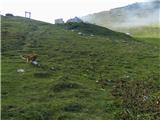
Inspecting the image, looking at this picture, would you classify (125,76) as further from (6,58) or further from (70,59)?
(6,58)

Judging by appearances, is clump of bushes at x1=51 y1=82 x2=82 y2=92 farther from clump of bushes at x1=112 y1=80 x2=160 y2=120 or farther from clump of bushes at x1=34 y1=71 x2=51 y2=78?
clump of bushes at x1=34 y1=71 x2=51 y2=78

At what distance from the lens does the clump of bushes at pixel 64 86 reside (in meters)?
38.9

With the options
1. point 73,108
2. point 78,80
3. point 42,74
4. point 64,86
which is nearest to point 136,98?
point 73,108

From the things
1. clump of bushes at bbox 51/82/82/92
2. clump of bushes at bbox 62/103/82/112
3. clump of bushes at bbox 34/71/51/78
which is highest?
clump of bushes at bbox 34/71/51/78

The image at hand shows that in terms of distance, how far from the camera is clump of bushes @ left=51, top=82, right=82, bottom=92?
38906 mm

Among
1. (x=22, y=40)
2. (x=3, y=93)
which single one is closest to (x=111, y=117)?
(x=3, y=93)

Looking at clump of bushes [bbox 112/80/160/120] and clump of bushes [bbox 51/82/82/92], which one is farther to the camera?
clump of bushes [bbox 51/82/82/92]

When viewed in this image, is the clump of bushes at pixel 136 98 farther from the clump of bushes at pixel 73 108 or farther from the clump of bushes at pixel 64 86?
the clump of bushes at pixel 64 86

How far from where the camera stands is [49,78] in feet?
143

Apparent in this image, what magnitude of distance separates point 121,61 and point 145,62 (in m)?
3.37

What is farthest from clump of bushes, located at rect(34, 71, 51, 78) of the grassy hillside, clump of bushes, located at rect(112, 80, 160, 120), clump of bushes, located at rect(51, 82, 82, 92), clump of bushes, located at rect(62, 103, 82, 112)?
clump of bushes, located at rect(62, 103, 82, 112)

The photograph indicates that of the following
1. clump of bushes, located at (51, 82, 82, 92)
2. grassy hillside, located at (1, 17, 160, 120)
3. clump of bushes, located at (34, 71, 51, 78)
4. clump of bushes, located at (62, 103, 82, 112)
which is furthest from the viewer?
clump of bushes, located at (34, 71, 51, 78)

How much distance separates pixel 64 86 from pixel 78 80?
4.12m

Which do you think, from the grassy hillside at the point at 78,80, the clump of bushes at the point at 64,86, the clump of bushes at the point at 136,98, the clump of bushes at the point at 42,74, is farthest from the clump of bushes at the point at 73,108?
the clump of bushes at the point at 42,74
